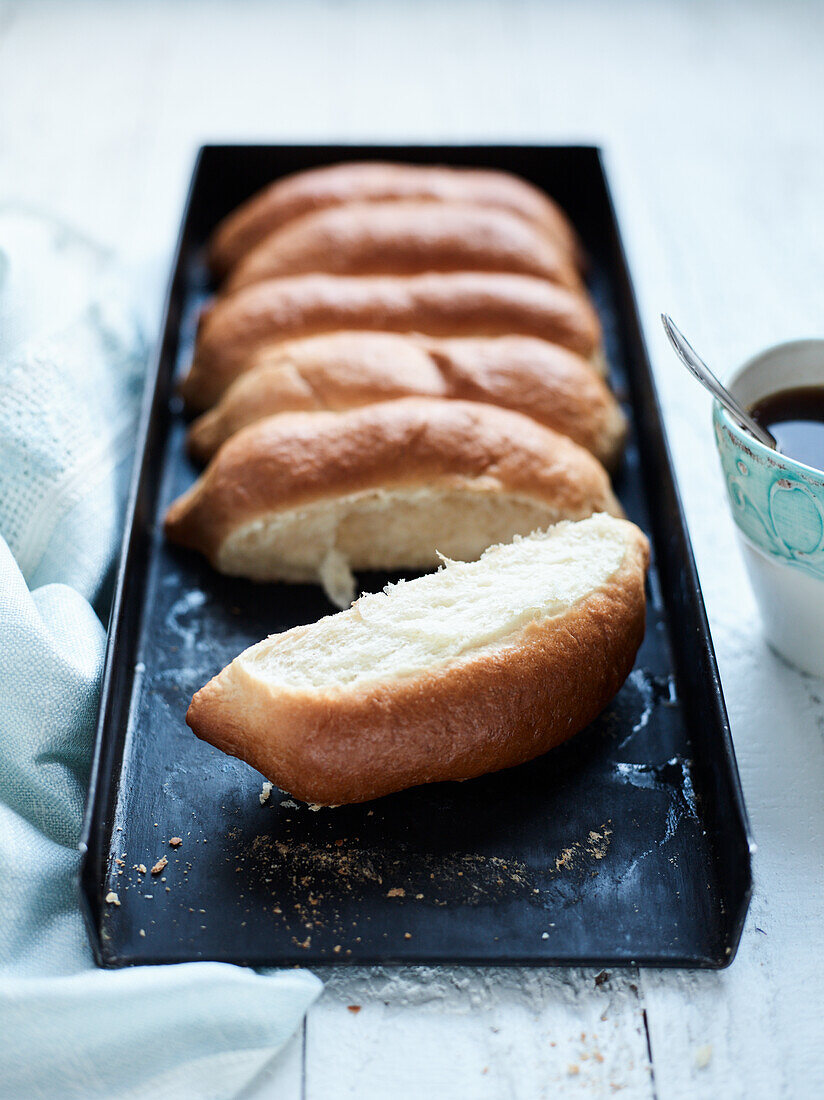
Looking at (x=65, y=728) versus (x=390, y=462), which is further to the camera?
(x=390, y=462)

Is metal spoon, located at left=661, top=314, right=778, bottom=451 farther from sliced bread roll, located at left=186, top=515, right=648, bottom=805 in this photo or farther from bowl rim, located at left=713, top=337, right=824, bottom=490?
sliced bread roll, located at left=186, top=515, right=648, bottom=805

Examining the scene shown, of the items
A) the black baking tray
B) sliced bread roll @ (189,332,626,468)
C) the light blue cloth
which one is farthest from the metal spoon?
the light blue cloth

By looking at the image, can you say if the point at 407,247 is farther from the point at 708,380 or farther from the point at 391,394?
the point at 708,380

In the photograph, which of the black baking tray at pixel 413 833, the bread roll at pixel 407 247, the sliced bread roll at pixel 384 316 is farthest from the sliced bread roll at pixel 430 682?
the bread roll at pixel 407 247

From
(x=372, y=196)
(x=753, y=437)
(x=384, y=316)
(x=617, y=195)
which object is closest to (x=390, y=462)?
(x=384, y=316)

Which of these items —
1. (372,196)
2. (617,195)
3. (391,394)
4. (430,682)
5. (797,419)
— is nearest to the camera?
(430,682)
